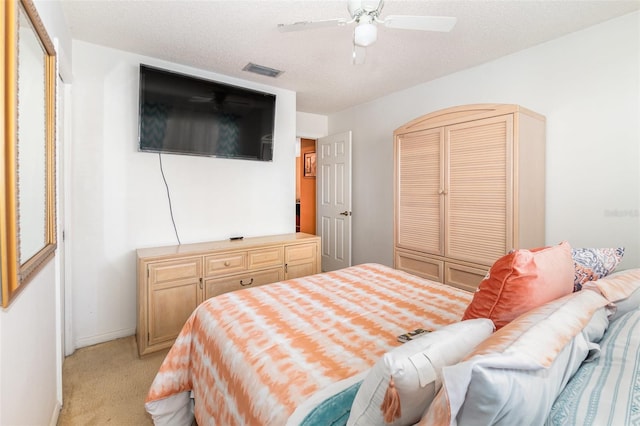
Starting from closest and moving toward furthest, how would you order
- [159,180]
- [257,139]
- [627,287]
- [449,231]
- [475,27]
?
[627,287] → [475,27] → [449,231] → [159,180] → [257,139]

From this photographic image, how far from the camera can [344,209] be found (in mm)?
4211

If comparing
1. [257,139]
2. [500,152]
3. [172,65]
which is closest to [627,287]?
[500,152]

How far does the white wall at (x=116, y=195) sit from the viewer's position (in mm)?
2537

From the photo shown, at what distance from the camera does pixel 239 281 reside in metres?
2.83

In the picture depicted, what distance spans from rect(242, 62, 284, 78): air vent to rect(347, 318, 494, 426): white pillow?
2.91m

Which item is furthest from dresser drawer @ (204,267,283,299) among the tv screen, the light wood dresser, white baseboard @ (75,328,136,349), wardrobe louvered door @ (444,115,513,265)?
wardrobe louvered door @ (444,115,513,265)

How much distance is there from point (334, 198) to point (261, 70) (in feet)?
6.50

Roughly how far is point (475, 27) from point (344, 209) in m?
Answer: 2.50

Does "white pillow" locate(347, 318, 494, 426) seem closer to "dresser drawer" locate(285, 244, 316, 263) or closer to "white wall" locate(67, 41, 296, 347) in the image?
"dresser drawer" locate(285, 244, 316, 263)

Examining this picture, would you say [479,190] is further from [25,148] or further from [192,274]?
[25,148]

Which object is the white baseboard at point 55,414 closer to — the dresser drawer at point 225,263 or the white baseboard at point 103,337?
the white baseboard at point 103,337

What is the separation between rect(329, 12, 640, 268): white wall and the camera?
212 centimetres

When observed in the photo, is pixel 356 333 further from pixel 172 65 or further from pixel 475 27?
pixel 172 65

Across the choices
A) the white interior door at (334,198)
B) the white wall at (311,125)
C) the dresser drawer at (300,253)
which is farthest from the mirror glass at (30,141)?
the white wall at (311,125)
